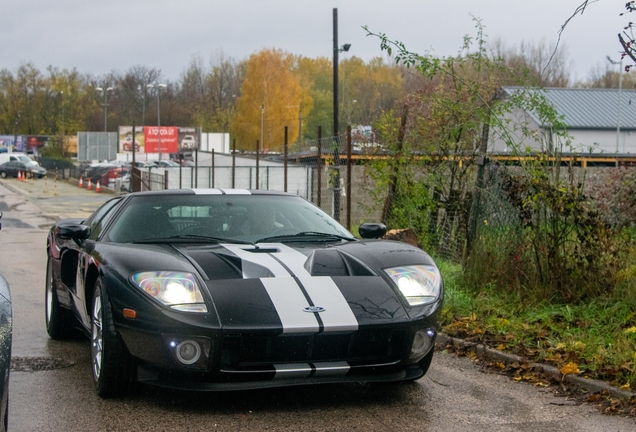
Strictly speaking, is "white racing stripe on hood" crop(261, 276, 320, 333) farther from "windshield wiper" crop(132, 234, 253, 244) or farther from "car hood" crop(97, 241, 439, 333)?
"windshield wiper" crop(132, 234, 253, 244)

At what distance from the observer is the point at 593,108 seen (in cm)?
4953

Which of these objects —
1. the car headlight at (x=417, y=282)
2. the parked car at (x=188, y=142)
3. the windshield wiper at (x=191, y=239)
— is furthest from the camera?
the parked car at (x=188, y=142)

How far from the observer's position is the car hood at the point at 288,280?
4.49 meters

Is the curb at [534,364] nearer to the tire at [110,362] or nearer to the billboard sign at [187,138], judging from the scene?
the tire at [110,362]

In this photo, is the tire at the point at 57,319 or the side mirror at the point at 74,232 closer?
the side mirror at the point at 74,232

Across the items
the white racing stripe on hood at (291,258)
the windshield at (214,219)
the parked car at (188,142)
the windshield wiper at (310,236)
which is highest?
the parked car at (188,142)

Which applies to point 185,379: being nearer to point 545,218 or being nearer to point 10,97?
point 545,218

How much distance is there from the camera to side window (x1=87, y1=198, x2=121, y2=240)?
601 centimetres

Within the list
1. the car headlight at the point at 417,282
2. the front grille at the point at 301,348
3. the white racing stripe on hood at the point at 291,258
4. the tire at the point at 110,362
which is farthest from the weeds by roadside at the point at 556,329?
the tire at the point at 110,362

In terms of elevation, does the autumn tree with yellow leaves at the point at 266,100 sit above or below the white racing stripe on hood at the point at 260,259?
above

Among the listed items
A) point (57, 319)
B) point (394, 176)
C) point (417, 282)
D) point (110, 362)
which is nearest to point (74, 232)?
point (57, 319)

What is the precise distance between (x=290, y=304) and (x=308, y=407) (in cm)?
66

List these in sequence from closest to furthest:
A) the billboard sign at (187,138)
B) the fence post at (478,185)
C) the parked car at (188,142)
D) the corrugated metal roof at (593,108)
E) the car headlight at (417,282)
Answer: the car headlight at (417,282), the fence post at (478,185), the corrugated metal roof at (593,108), the billboard sign at (187,138), the parked car at (188,142)

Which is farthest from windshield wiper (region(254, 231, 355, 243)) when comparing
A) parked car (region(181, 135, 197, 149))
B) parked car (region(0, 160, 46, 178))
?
parked car (region(181, 135, 197, 149))
